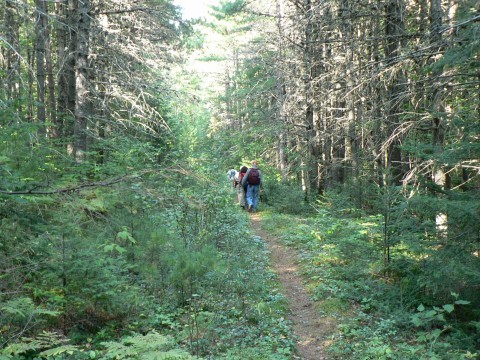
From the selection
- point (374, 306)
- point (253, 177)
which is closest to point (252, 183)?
point (253, 177)

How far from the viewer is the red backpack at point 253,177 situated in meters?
16.1

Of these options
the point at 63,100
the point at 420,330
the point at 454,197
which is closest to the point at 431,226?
the point at 454,197

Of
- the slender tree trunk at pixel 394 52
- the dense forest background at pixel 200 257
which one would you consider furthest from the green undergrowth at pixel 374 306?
the slender tree trunk at pixel 394 52

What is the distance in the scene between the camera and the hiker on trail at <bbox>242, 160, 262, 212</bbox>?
16172 millimetres

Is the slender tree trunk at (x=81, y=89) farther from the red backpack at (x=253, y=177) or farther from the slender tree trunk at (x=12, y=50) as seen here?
the red backpack at (x=253, y=177)

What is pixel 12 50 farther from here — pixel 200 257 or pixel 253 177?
pixel 253 177

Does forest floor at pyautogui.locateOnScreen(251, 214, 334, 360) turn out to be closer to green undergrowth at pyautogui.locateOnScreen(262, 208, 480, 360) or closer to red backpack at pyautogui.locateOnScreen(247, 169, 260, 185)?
green undergrowth at pyautogui.locateOnScreen(262, 208, 480, 360)

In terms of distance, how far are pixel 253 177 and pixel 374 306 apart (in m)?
9.54

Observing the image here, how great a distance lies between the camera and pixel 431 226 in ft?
22.5

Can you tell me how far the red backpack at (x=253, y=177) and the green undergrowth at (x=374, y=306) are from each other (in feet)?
18.6

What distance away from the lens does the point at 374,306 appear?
7.08 meters

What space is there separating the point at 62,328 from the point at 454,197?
6.16m

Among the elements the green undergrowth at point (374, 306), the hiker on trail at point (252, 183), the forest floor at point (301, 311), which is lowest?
the forest floor at point (301, 311)

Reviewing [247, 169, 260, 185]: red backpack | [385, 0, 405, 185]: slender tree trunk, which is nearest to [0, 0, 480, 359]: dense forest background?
[385, 0, 405, 185]: slender tree trunk
